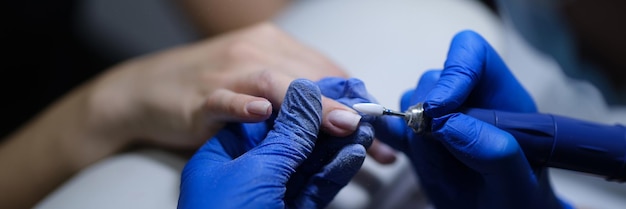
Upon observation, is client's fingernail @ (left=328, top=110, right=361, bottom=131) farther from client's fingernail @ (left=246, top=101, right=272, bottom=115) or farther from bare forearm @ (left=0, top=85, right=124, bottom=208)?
bare forearm @ (left=0, top=85, right=124, bottom=208)

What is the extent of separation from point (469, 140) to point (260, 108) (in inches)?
7.2

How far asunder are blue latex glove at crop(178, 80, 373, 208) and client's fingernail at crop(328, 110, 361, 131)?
0.04 feet

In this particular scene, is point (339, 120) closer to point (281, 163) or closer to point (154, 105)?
point (281, 163)

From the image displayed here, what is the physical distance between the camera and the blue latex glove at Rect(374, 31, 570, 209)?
520 millimetres

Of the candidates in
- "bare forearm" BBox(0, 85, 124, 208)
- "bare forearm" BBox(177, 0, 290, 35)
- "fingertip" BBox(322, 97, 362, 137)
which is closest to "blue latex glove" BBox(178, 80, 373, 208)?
"fingertip" BBox(322, 97, 362, 137)

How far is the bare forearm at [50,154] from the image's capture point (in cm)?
74

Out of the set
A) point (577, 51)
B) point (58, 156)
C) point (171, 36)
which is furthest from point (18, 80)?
point (577, 51)

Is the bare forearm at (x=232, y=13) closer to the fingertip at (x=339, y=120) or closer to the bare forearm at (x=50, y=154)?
the bare forearm at (x=50, y=154)

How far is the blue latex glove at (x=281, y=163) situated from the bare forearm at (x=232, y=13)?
0.46 meters

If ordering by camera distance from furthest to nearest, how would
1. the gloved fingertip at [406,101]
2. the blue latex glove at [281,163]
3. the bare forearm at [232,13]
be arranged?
the bare forearm at [232,13] → the gloved fingertip at [406,101] → the blue latex glove at [281,163]

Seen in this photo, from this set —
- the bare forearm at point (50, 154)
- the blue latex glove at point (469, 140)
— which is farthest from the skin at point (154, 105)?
the blue latex glove at point (469, 140)

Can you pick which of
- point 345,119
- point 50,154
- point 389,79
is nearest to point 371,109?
point 345,119

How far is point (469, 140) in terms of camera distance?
0.52 meters

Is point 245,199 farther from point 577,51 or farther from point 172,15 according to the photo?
point 172,15
